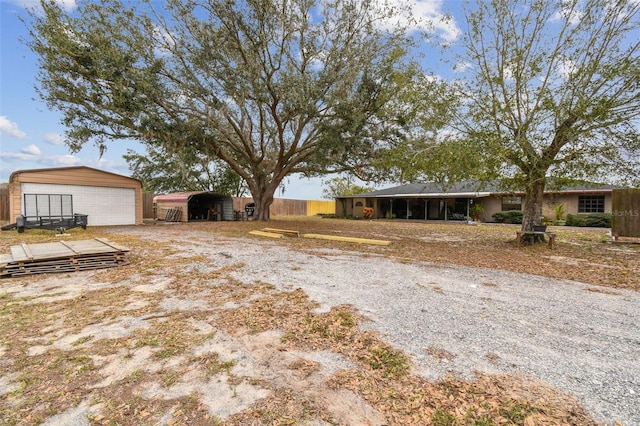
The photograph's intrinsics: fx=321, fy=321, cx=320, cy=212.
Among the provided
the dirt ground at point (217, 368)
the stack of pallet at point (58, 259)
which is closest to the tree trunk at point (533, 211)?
the dirt ground at point (217, 368)

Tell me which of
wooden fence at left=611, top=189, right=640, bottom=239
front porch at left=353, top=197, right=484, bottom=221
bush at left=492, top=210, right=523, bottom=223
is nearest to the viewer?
wooden fence at left=611, top=189, right=640, bottom=239

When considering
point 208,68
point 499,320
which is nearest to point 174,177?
point 208,68

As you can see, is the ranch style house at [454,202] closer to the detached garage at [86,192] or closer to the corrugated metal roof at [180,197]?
the corrugated metal roof at [180,197]

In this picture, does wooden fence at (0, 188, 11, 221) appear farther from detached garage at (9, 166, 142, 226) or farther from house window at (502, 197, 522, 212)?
house window at (502, 197, 522, 212)

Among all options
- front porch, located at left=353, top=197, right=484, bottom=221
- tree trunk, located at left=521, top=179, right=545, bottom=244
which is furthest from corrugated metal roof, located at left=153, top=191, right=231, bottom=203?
tree trunk, located at left=521, top=179, right=545, bottom=244

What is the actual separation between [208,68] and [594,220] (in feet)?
67.9

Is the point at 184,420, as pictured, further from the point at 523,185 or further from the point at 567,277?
the point at 523,185

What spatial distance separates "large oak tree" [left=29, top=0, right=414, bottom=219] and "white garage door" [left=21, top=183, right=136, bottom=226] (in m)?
3.33

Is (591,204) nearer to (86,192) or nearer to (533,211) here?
(533,211)

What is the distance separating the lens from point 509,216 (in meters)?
20.0

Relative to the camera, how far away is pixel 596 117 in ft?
25.4

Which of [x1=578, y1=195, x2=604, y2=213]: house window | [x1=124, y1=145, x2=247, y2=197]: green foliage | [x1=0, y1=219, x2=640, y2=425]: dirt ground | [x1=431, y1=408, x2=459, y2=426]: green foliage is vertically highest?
[x1=124, y1=145, x2=247, y2=197]: green foliage

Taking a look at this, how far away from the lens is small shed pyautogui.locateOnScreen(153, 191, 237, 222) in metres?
20.7

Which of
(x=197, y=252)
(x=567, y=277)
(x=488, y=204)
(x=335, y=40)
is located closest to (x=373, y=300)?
(x=567, y=277)
